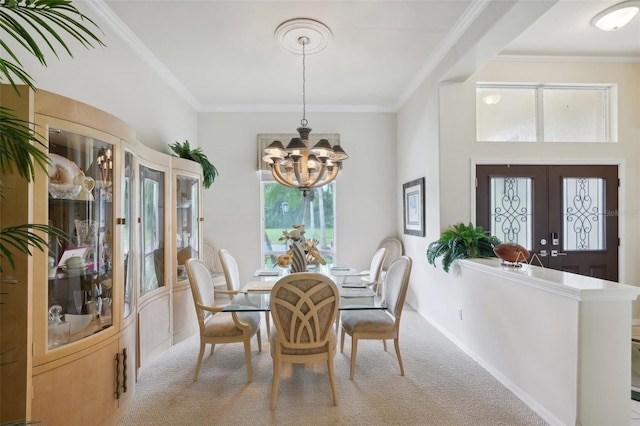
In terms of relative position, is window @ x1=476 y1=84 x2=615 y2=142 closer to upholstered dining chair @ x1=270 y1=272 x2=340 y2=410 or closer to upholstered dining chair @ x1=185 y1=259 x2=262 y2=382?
upholstered dining chair @ x1=270 y1=272 x2=340 y2=410

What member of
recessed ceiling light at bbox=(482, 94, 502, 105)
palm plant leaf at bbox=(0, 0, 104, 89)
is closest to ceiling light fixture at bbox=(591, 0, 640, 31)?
recessed ceiling light at bbox=(482, 94, 502, 105)

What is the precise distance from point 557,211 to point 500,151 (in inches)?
38.7

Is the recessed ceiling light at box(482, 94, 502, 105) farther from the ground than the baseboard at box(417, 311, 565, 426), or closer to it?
farther from the ground

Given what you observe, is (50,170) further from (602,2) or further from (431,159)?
(602,2)

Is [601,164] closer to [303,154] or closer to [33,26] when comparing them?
[303,154]

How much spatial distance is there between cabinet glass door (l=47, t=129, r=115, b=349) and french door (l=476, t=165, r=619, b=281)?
357 cm

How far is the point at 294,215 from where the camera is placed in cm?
520

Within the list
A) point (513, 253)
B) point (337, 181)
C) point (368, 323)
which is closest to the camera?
point (513, 253)

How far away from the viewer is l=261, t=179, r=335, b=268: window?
5148mm

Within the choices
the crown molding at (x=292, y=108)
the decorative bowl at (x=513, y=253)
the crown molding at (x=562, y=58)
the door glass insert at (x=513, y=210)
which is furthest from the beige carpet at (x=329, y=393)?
the crown molding at (x=292, y=108)

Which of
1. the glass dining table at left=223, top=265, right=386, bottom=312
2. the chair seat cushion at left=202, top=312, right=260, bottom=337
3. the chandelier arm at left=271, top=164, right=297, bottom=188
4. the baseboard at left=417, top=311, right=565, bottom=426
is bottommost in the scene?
the baseboard at left=417, top=311, right=565, bottom=426

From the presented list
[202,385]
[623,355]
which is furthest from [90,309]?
[623,355]

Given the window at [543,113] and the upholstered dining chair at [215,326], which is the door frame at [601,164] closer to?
the window at [543,113]

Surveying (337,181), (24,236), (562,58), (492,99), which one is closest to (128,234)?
(24,236)
